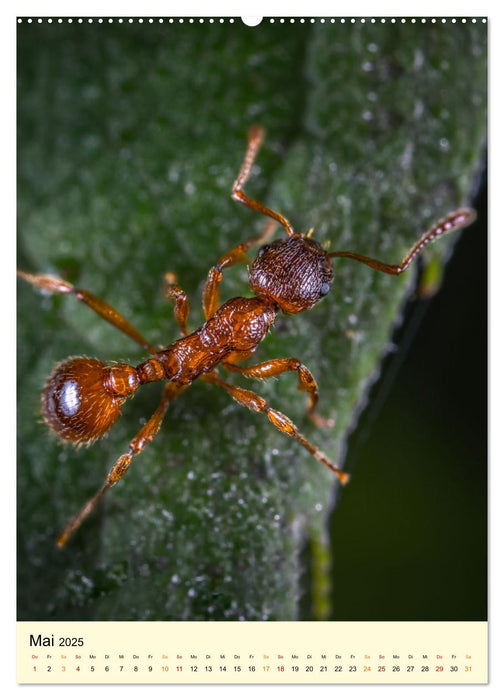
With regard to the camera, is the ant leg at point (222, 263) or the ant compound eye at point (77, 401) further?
the ant leg at point (222, 263)

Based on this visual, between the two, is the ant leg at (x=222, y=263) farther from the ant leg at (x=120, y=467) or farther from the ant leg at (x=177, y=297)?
the ant leg at (x=120, y=467)

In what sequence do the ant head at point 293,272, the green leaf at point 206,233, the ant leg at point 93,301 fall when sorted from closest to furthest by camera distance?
the green leaf at point 206,233 → the ant head at point 293,272 → the ant leg at point 93,301

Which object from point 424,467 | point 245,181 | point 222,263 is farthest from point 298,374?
point 245,181

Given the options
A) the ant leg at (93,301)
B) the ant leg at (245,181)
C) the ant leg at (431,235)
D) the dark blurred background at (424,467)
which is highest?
the ant leg at (245,181)

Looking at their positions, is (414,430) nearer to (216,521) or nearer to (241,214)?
(216,521)

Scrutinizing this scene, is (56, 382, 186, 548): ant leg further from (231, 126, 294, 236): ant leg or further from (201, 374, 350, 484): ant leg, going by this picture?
(231, 126, 294, 236): ant leg

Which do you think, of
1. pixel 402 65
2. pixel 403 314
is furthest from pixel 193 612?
pixel 402 65

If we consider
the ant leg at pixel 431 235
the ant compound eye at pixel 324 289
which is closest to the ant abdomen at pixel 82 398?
the ant compound eye at pixel 324 289

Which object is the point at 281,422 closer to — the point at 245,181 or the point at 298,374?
the point at 298,374
